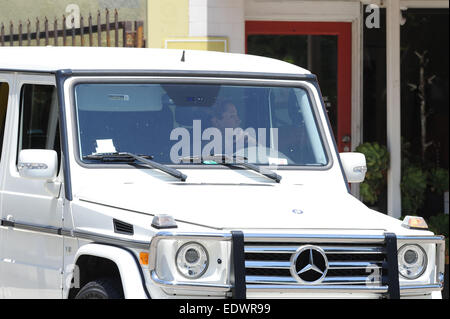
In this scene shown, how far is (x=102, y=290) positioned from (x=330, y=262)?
Answer: 121 cm

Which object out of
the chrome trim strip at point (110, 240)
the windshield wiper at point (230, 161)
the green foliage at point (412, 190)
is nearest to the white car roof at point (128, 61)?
the windshield wiper at point (230, 161)

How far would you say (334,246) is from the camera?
538 centimetres

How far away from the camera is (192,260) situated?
5227 millimetres

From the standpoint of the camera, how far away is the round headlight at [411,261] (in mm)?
5527

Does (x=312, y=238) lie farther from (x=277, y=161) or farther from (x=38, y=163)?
(x=38, y=163)

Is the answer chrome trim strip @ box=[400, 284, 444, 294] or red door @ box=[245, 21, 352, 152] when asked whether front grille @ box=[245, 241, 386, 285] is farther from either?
red door @ box=[245, 21, 352, 152]

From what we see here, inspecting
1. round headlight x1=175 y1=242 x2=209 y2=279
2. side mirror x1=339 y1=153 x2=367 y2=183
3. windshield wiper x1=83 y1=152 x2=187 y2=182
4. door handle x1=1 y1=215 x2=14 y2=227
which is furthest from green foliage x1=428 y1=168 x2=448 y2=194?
round headlight x1=175 y1=242 x2=209 y2=279

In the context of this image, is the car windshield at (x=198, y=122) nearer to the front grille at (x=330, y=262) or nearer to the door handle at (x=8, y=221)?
the door handle at (x=8, y=221)

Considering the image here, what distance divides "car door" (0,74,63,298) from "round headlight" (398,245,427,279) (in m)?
1.96

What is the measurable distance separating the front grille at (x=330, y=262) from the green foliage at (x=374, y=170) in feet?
18.4

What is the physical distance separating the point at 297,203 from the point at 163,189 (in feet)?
2.50

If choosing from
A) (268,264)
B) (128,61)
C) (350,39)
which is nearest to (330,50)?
(350,39)
